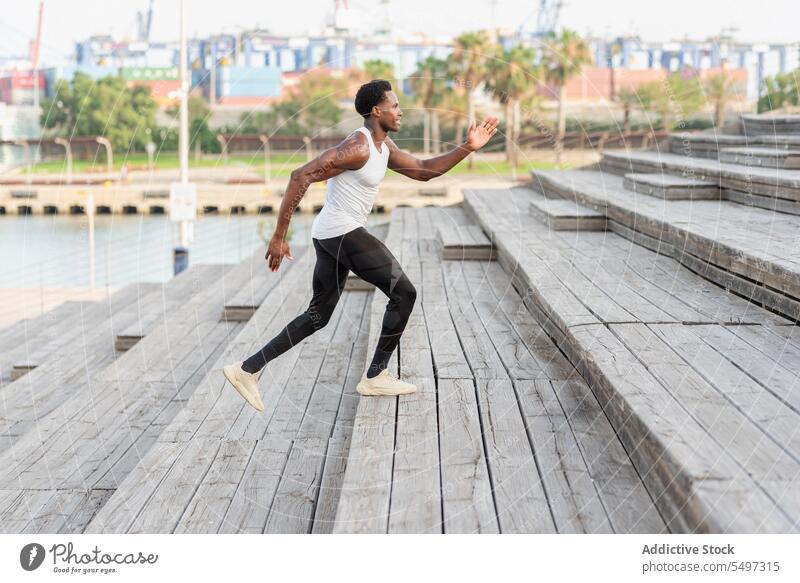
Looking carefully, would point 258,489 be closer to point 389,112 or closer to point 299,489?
point 299,489

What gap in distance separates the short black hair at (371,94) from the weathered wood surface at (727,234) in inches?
77.2

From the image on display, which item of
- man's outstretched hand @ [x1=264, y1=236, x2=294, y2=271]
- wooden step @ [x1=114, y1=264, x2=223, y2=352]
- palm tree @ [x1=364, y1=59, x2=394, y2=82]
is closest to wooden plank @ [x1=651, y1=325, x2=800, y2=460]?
man's outstretched hand @ [x1=264, y1=236, x2=294, y2=271]

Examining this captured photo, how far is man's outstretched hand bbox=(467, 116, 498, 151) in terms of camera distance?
14.6 feet

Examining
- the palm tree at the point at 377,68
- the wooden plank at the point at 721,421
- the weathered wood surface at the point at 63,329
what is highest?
the palm tree at the point at 377,68

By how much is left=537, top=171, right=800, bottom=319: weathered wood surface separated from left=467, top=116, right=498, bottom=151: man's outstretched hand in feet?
4.79

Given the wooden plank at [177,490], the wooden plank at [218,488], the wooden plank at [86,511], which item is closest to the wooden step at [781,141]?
the wooden plank at [218,488]

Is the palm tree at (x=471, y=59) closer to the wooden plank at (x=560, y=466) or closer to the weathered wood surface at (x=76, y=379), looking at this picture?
the weathered wood surface at (x=76, y=379)

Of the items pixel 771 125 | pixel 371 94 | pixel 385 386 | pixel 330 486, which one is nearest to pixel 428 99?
pixel 771 125

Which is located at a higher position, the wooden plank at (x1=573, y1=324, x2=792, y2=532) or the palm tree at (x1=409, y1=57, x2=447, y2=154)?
the palm tree at (x1=409, y1=57, x2=447, y2=154)

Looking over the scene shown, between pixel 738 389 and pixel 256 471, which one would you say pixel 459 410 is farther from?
pixel 738 389

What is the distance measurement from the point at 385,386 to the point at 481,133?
118 centimetres

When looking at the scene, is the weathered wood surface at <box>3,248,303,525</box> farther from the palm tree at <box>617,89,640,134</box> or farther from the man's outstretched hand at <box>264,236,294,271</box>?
the palm tree at <box>617,89,640,134</box>

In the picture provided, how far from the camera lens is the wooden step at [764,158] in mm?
7538

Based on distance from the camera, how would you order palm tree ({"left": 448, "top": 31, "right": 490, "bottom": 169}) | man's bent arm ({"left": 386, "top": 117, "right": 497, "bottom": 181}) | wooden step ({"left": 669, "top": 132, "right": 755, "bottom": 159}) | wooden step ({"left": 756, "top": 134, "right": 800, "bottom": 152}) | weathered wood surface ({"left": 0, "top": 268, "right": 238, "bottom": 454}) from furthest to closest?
palm tree ({"left": 448, "top": 31, "right": 490, "bottom": 169}), wooden step ({"left": 669, "top": 132, "right": 755, "bottom": 159}), wooden step ({"left": 756, "top": 134, "right": 800, "bottom": 152}), weathered wood surface ({"left": 0, "top": 268, "right": 238, "bottom": 454}), man's bent arm ({"left": 386, "top": 117, "right": 497, "bottom": 181})
